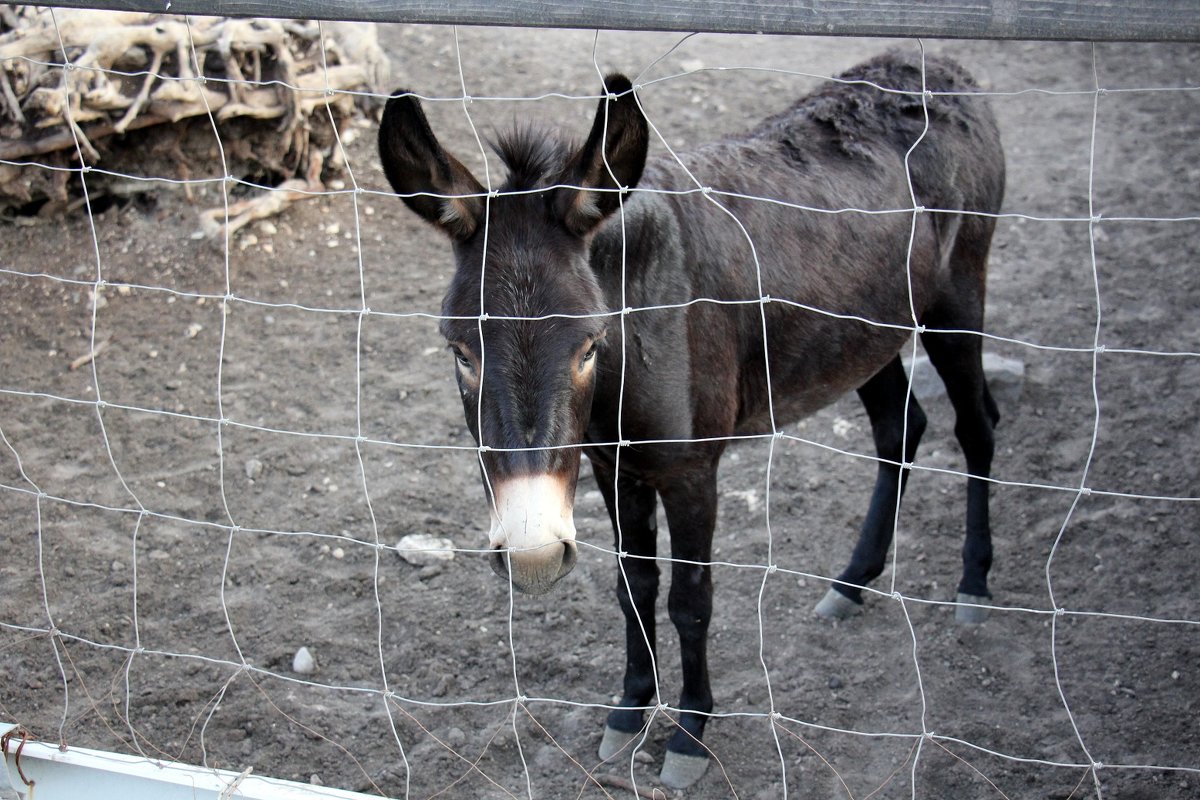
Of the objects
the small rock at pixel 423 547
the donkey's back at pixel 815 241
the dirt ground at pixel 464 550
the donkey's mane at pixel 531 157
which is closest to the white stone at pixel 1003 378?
the dirt ground at pixel 464 550

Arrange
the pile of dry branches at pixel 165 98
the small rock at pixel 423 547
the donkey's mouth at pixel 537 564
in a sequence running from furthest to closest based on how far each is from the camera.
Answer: the pile of dry branches at pixel 165 98 < the small rock at pixel 423 547 < the donkey's mouth at pixel 537 564

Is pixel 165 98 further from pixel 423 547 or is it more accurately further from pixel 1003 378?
pixel 1003 378

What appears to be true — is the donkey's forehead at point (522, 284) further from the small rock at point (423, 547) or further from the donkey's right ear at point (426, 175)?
the small rock at point (423, 547)

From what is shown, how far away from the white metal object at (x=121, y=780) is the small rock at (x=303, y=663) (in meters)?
1.00

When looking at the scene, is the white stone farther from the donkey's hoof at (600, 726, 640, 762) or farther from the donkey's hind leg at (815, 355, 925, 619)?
the donkey's hoof at (600, 726, 640, 762)

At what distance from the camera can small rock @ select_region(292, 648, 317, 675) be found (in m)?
3.63

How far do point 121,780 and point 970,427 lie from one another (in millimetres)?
3224

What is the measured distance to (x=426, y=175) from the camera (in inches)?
104

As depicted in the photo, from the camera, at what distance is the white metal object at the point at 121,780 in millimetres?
2492

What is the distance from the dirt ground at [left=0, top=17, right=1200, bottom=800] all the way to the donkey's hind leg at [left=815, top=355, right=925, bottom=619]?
113mm

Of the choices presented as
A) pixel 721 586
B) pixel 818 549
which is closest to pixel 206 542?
pixel 721 586

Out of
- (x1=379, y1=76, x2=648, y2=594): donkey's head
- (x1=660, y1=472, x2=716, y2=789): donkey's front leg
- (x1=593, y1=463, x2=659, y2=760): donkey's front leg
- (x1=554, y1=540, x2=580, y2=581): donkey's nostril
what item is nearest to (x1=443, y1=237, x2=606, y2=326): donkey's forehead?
(x1=379, y1=76, x2=648, y2=594): donkey's head

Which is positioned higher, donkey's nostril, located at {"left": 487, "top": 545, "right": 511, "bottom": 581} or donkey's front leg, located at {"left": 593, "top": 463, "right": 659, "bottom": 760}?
donkey's nostril, located at {"left": 487, "top": 545, "right": 511, "bottom": 581}

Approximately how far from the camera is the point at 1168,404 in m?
4.91
